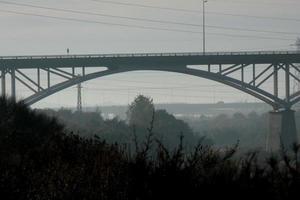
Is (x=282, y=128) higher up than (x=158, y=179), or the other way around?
(x=158, y=179)

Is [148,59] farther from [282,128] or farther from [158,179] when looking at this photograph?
[158,179]

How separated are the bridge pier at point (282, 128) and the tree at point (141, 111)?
58.3 feet

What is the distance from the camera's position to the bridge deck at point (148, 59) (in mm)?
62562

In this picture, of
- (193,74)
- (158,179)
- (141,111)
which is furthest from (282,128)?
(158,179)

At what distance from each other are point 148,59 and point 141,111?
31.6 m

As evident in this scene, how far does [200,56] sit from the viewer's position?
209 ft

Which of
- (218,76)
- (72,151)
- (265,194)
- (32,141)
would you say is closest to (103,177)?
(265,194)

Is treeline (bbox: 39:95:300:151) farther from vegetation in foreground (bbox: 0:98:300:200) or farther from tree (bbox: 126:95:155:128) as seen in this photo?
vegetation in foreground (bbox: 0:98:300:200)

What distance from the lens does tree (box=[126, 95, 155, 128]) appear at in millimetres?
88081

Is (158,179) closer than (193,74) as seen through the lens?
Yes

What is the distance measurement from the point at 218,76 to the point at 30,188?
51.4m

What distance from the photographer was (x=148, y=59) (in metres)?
64.1

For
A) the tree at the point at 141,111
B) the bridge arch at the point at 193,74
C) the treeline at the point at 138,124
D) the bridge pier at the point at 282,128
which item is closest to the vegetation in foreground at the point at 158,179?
the bridge arch at the point at 193,74

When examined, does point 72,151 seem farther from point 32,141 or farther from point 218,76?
point 218,76
